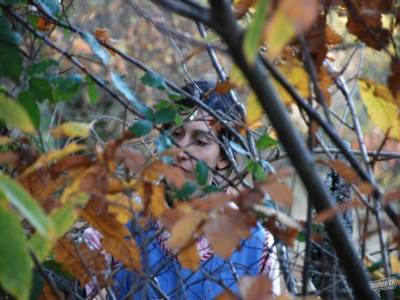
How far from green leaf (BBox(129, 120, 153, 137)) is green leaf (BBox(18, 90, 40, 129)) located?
20 centimetres

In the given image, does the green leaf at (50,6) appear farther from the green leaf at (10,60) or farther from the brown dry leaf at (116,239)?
the brown dry leaf at (116,239)

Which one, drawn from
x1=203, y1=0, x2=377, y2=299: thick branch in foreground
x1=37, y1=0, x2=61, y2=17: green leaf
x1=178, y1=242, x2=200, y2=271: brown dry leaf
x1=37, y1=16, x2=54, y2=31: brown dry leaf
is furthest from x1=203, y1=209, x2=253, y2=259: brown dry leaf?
x1=37, y1=16, x2=54, y2=31: brown dry leaf

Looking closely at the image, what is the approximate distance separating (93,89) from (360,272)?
2.50 feet

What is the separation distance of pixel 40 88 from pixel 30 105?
0.06 m

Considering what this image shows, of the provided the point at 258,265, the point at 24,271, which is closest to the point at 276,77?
the point at 24,271

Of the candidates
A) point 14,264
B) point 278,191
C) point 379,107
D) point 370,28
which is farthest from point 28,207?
point 370,28

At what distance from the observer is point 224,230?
90 cm

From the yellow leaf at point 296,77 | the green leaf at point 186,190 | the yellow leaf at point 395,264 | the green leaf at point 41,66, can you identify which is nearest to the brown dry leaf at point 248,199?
the yellow leaf at point 296,77

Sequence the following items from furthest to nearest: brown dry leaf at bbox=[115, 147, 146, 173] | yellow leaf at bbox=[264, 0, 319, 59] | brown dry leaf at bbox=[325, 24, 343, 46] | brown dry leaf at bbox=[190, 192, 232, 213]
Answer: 1. brown dry leaf at bbox=[325, 24, 343, 46]
2. brown dry leaf at bbox=[115, 147, 146, 173]
3. brown dry leaf at bbox=[190, 192, 232, 213]
4. yellow leaf at bbox=[264, 0, 319, 59]

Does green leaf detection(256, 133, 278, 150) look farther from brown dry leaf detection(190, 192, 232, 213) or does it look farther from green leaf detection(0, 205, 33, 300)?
green leaf detection(0, 205, 33, 300)

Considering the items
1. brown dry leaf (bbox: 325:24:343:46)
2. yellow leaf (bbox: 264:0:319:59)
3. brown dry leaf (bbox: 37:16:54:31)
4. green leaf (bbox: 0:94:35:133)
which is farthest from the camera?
brown dry leaf (bbox: 37:16:54:31)

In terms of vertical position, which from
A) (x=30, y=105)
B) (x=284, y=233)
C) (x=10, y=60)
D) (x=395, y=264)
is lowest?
(x=395, y=264)

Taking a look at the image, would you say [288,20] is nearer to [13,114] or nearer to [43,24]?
[13,114]

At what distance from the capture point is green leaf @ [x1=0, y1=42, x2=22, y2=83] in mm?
1354
